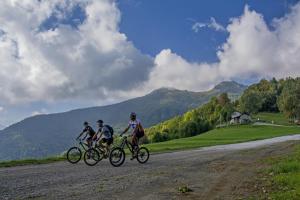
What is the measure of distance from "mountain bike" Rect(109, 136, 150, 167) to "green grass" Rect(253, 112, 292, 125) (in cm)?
14496

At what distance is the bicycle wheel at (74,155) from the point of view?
2673 cm

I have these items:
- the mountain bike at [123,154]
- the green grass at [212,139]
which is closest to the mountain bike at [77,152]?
the mountain bike at [123,154]

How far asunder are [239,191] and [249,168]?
25.9 feet

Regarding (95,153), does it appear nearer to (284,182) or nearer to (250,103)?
(284,182)

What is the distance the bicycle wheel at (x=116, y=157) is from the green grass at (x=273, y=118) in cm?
14709

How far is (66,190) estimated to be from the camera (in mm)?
15055

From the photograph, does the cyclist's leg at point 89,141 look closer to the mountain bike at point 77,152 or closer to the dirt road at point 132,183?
the mountain bike at point 77,152

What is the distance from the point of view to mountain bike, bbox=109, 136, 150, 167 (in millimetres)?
24138

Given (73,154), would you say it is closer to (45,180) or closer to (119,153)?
(119,153)

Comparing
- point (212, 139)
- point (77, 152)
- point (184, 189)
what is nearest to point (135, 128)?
point (77, 152)

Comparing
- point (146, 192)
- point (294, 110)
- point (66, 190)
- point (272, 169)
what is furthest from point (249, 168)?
point (294, 110)

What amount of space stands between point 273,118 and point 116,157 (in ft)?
539

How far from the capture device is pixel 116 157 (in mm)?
24297

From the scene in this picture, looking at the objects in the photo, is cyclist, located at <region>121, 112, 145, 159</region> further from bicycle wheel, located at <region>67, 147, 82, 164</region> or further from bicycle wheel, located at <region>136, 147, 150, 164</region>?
bicycle wheel, located at <region>67, 147, 82, 164</region>
